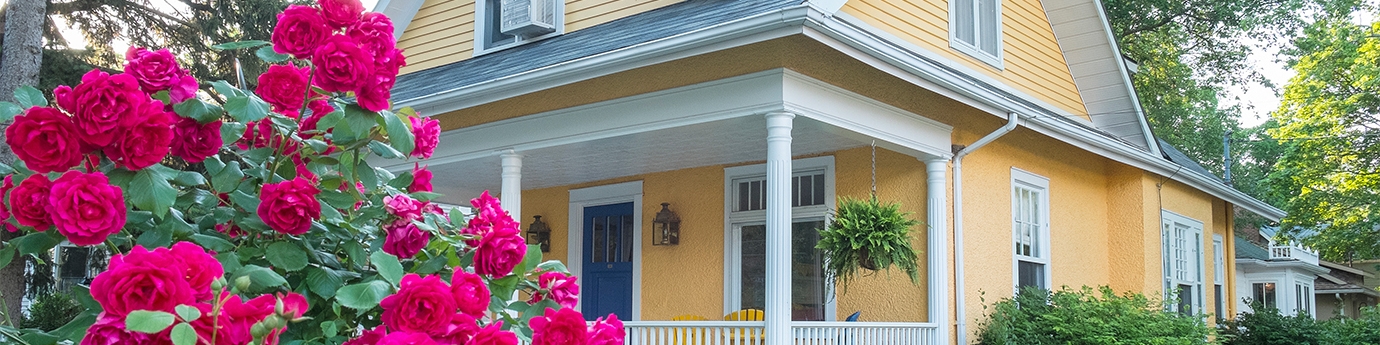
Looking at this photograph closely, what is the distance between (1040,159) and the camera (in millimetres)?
9688

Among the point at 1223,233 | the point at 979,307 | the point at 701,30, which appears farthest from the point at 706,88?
the point at 1223,233

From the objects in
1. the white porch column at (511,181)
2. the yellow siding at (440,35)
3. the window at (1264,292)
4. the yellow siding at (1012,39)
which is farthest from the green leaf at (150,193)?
the window at (1264,292)

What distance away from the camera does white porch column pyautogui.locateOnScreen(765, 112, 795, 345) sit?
253 inches

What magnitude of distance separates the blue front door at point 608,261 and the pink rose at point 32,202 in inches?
327

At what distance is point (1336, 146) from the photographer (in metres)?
18.9

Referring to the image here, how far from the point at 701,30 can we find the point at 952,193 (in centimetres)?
294

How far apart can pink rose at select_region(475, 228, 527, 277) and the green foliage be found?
508 cm

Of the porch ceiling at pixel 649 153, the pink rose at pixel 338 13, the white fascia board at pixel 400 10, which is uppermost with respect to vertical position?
the white fascia board at pixel 400 10

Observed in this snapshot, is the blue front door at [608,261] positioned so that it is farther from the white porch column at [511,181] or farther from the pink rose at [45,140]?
the pink rose at [45,140]

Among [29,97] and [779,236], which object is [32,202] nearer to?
[29,97]

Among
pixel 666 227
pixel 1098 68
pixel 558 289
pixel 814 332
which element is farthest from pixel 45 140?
pixel 1098 68

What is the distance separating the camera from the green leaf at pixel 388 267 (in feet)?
6.72

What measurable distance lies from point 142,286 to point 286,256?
0.63m

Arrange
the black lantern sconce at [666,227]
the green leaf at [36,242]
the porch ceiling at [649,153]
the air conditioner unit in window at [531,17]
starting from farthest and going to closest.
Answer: the air conditioner unit in window at [531,17]
the black lantern sconce at [666,227]
the porch ceiling at [649,153]
the green leaf at [36,242]
